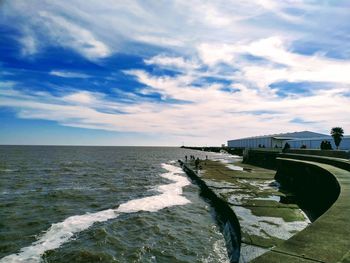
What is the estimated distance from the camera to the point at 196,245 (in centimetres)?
1144

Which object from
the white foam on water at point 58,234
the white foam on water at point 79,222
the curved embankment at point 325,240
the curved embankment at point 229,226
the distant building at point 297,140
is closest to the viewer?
the curved embankment at point 325,240

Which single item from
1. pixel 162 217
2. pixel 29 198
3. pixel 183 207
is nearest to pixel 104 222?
pixel 162 217

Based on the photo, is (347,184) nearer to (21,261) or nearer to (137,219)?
(137,219)

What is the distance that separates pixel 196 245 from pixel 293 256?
25.6 feet

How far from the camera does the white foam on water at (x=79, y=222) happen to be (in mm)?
10555

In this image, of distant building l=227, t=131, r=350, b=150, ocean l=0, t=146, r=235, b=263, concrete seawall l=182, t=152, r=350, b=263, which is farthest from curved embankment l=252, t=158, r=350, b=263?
distant building l=227, t=131, r=350, b=150

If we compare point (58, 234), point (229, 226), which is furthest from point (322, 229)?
point (58, 234)

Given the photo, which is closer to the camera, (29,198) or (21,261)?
(21,261)

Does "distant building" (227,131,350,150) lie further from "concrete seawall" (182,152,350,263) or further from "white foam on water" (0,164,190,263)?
"white foam on water" (0,164,190,263)

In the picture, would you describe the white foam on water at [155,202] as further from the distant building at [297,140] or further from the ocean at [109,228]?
the distant building at [297,140]

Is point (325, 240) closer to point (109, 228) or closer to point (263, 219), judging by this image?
point (263, 219)

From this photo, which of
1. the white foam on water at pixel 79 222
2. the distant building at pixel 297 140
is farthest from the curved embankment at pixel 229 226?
the distant building at pixel 297 140

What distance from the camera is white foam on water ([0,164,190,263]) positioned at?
10555 mm

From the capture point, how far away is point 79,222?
49.0 ft
